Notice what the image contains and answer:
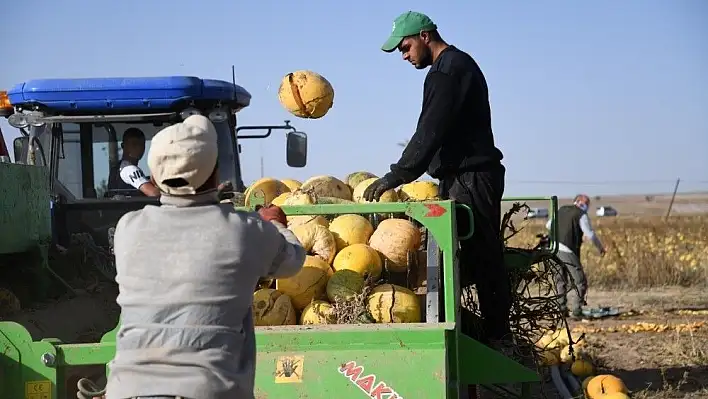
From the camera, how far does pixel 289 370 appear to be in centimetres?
431

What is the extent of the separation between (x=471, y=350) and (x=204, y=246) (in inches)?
77.5

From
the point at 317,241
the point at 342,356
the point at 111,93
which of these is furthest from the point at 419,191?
the point at 111,93

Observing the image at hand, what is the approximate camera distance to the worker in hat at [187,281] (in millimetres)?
2990

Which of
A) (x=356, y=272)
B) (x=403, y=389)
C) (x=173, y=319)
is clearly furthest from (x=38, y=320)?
(x=173, y=319)

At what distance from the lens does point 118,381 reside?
3.06 m

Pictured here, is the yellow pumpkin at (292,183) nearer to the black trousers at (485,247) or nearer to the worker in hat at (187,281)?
the black trousers at (485,247)

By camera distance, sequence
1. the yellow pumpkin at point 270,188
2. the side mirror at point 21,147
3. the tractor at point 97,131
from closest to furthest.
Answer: the yellow pumpkin at point 270,188 < the tractor at point 97,131 < the side mirror at point 21,147

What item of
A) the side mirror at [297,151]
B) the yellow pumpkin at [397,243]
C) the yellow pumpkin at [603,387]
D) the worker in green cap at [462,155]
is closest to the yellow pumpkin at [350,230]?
the yellow pumpkin at [397,243]

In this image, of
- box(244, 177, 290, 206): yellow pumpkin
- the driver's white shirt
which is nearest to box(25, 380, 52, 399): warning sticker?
box(244, 177, 290, 206): yellow pumpkin

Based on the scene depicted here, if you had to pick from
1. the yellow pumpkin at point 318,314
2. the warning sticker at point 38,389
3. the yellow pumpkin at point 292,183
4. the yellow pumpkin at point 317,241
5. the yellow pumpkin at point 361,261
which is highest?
the yellow pumpkin at point 292,183

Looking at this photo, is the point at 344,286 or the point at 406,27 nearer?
the point at 344,286

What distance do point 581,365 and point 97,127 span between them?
15.5 ft

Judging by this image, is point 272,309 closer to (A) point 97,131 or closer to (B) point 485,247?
(B) point 485,247

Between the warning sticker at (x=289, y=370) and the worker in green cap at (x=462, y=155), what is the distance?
4.19ft
